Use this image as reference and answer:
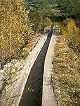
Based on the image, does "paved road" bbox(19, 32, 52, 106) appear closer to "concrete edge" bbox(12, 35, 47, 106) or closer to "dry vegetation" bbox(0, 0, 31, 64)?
"concrete edge" bbox(12, 35, 47, 106)

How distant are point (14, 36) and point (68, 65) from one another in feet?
27.5

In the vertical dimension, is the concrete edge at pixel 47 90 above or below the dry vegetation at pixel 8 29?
below

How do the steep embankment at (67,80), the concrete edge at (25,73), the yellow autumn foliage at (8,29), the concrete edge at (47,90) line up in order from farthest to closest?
1. the yellow autumn foliage at (8,29)
2. the concrete edge at (25,73)
3. the steep embankment at (67,80)
4. the concrete edge at (47,90)

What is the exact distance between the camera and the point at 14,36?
A: 44.3 m

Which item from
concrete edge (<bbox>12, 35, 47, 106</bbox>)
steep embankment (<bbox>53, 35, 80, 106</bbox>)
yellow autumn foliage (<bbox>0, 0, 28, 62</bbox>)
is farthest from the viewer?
yellow autumn foliage (<bbox>0, 0, 28, 62</bbox>)

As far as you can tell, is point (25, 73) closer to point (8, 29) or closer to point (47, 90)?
point (8, 29)

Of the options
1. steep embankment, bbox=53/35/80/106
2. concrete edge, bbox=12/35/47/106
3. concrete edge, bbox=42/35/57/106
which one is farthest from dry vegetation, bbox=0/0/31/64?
steep embankment, bbox=53/35/80/106

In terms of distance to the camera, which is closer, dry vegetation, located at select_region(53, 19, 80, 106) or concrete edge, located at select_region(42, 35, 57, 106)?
concrete edge, located at select_region(42, 35, 57, 106)

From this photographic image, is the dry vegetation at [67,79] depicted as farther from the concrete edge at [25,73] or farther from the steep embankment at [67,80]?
the concrete edge at [25,73]

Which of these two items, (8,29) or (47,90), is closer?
(47,90)

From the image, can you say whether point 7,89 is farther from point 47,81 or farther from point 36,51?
point 36,51

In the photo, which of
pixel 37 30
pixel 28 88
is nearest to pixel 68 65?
pixel 28 88

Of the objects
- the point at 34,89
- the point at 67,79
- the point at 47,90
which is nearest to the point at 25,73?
the point at 67,79

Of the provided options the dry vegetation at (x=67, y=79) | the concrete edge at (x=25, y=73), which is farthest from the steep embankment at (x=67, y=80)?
the concrete edge at (x=25, y=73)
